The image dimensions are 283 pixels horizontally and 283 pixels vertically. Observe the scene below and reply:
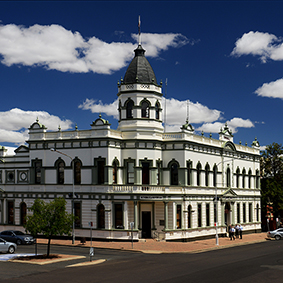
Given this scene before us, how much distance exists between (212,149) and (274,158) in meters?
17.5

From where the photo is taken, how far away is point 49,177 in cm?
4794

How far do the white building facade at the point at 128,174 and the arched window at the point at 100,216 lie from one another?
0.10 metres

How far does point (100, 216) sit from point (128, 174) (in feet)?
16.7

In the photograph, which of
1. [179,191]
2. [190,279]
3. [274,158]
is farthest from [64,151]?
[274,158]

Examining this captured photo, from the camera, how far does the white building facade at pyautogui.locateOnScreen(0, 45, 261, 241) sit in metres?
44.6

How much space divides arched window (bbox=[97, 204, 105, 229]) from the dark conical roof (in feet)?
44.7

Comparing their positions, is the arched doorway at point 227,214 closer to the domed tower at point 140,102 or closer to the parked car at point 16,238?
the domed tower at point 140,102

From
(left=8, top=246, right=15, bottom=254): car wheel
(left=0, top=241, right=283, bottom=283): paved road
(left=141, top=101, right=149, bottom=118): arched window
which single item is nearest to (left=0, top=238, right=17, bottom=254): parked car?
(left=8, top=246, right=15, bottom=254): car wheel

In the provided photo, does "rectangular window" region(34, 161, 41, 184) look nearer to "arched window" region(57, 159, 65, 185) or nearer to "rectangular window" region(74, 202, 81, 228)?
"arched window" region(57, 159, 65, 185)

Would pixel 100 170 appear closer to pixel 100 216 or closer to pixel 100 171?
pixel 100 171

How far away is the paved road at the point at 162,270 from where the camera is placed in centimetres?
2355

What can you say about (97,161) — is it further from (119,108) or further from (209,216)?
(209,216)

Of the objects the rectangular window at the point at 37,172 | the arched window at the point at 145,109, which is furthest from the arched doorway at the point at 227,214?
the rectangular window at the point at 37,172

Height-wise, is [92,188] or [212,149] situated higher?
[212,149]
